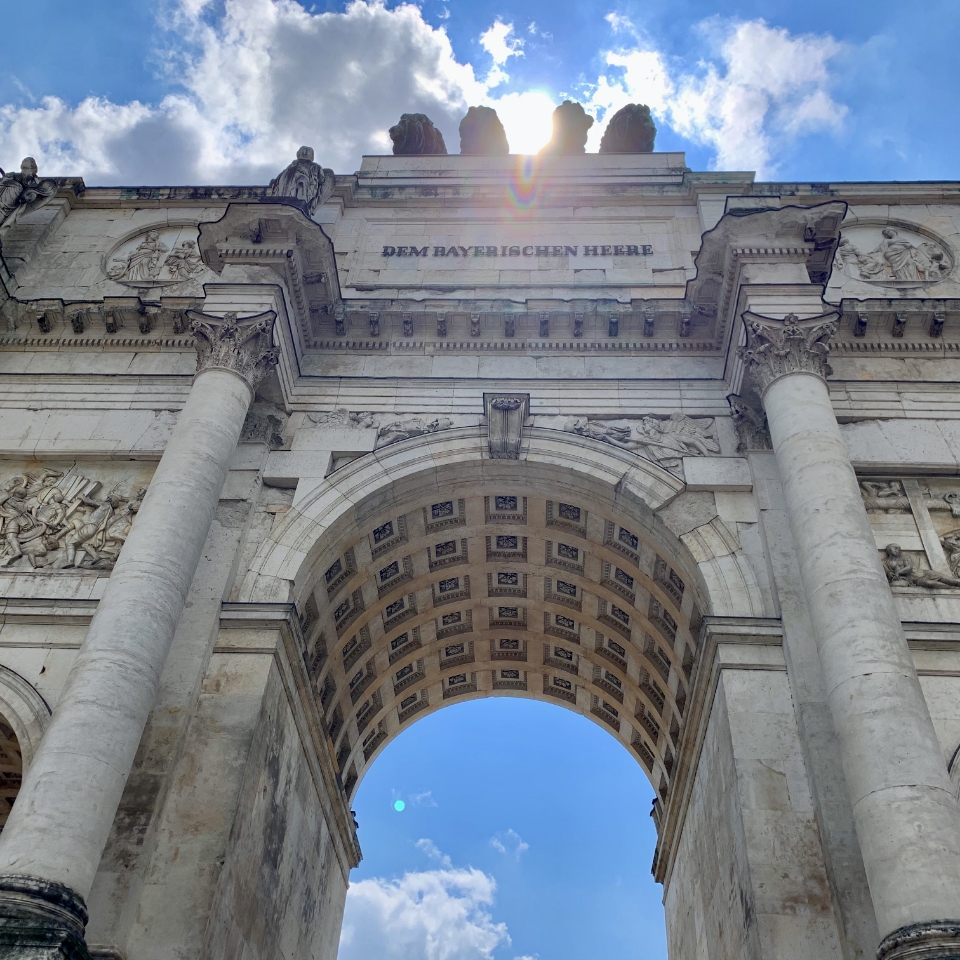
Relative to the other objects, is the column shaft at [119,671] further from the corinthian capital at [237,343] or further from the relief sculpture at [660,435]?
the relief sculpture at [660,435]

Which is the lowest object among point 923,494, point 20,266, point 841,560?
point 841,560

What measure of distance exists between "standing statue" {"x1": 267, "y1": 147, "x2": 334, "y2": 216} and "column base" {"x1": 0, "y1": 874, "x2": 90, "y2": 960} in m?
13.4

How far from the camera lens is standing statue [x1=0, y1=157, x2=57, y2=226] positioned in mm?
21016

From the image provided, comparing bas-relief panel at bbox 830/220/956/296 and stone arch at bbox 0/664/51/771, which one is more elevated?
bas-relief panel at bbox 830/220/956/296

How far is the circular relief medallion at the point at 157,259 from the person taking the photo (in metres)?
20.7

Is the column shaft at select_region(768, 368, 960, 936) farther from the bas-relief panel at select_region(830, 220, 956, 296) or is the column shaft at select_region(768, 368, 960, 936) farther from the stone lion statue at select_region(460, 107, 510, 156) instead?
the stone lion statue at select_region(460, 107, 510, 156)

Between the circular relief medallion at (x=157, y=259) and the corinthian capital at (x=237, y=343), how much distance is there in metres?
4.87

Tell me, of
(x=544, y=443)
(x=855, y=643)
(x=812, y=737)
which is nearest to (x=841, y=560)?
(x=855, y=643)

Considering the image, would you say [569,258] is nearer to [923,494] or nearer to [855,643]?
[923,494]

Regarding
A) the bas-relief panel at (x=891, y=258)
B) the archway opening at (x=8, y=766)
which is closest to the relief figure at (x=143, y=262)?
the archway opening at (x=8, y=766)

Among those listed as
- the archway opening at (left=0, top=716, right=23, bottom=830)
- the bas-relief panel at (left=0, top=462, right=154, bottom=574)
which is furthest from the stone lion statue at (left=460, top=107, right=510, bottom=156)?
the archway opening at (left=0, top=716, right=23, bottom=830)

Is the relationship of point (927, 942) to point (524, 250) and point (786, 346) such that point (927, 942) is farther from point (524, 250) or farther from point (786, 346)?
point (524, 250)

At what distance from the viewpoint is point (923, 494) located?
15.4 meters

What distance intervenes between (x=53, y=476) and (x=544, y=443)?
882cm
